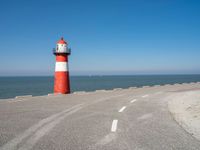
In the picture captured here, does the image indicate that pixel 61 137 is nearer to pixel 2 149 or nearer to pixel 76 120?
pixel 2 149

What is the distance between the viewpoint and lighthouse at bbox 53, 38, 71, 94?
22281mm

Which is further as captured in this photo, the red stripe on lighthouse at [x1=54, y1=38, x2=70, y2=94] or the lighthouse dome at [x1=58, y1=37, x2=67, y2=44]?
the lighthouse dome at [x1=58, y1=37, x2=67, y2=44]

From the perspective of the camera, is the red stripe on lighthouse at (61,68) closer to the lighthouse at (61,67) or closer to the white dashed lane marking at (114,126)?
the lighthouse at (61,67)

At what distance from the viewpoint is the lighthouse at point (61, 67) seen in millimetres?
22281

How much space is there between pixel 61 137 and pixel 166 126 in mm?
3476

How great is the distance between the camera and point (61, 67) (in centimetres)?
2230

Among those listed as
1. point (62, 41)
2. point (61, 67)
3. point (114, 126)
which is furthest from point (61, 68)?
point (114, 126)

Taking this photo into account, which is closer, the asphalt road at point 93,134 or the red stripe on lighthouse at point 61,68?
the asphalt road at point 93,134

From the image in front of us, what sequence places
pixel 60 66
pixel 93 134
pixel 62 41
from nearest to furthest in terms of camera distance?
pixel 93 134, pixel 60 66, pixel 62 41

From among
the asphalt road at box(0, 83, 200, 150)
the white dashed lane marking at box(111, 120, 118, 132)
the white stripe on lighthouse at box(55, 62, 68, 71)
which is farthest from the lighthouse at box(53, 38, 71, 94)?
the white dashed lane marking at box(111, 120, 118, 132)

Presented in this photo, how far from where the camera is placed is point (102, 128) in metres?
6.95

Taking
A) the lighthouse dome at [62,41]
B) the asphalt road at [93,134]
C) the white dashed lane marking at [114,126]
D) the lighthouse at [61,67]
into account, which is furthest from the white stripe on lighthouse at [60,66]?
the white dashed lane marking at [114,126]

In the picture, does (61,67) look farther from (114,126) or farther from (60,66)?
(114,126)

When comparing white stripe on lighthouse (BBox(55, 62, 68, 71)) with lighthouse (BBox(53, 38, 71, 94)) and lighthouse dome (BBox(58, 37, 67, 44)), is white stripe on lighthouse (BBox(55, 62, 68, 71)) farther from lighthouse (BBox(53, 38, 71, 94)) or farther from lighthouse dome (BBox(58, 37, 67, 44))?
lighthouse dome (BBox(58, 37, 67, 44))
